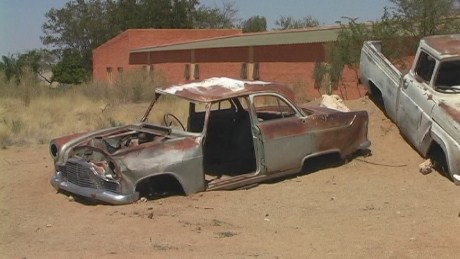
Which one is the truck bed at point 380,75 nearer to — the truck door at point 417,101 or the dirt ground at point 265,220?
the truck door at point 417,101

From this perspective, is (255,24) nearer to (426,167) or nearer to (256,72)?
(256,72)

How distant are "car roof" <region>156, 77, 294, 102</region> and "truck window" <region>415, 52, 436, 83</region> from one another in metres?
2.29

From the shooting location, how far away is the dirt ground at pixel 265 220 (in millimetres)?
5824

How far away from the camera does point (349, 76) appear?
69.8 ft

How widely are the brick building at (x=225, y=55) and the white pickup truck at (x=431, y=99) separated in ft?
18.8

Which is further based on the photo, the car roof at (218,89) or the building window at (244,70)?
the building window at (244,70)

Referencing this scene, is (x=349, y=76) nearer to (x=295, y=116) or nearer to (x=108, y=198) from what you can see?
(x=295, y=116)

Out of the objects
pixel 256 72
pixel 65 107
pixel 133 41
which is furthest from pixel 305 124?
pixel 133 41

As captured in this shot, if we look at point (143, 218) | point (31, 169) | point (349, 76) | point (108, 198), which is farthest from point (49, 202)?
point (349, 76)

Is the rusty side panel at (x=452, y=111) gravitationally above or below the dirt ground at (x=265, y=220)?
Result: above

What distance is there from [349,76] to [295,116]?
41.9ft

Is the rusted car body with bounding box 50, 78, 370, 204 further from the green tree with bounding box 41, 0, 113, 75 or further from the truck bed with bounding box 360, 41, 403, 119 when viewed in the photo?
the green tree with bounding box 41, 0, 113, 75

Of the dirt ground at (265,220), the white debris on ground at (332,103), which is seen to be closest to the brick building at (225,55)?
the white debris on ground at (332,103)

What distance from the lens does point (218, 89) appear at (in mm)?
8578
